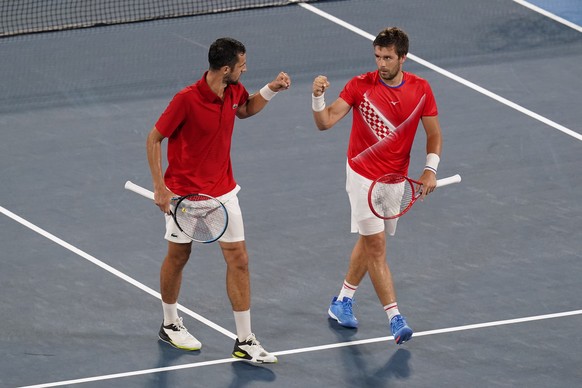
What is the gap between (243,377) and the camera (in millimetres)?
9414

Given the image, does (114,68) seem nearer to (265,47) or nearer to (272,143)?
(265,47)

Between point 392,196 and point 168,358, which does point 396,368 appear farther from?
point 168,358

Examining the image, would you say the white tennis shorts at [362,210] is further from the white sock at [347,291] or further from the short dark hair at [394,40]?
the short dark hair at [394,40]

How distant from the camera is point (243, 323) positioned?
31.3 ft

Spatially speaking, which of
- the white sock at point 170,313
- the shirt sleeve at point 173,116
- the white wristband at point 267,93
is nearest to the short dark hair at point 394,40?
the white wristband at point 267,93

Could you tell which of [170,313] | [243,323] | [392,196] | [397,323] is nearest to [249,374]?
[243,323]

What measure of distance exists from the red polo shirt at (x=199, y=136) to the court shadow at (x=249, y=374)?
129 cm

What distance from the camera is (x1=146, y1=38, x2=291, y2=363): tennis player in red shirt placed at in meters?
9.12

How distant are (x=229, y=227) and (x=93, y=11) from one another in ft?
27.5

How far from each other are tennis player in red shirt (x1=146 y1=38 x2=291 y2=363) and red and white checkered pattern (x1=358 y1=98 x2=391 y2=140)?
0.65 metres

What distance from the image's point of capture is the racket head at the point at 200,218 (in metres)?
9.24

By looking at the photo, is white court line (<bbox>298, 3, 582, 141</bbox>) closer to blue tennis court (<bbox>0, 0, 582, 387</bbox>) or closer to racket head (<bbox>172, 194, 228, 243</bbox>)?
blue tennis court (<bbox>0, 0, 582, 387</bbox>)

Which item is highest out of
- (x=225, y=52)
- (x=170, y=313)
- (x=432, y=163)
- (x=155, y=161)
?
(x=225, y=52)

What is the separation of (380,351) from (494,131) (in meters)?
4.31
